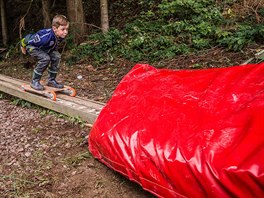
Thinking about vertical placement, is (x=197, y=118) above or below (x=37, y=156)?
above

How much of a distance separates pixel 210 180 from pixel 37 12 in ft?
40.9

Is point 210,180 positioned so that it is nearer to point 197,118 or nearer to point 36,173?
point 197,118

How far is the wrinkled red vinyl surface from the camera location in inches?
80.7

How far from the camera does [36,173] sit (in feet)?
11.0

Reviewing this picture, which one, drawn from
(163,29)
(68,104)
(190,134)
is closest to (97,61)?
(163,29)

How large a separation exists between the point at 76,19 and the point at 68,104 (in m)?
4.80

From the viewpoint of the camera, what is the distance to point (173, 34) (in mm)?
8039

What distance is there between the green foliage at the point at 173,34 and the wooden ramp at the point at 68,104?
8.43ft

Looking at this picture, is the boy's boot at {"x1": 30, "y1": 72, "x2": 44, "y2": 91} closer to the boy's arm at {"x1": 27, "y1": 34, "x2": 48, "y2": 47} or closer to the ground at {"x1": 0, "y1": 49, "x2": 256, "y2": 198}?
the ground at {"x1": 0, "y1": 49, "x2": 256, "y2": 198}

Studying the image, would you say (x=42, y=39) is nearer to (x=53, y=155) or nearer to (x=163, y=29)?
(x=53, y=155)

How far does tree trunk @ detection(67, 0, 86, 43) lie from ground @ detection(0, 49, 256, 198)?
305cm

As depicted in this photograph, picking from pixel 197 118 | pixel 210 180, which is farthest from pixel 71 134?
pixel 210 180

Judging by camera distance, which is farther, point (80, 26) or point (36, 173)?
point (80, 26)

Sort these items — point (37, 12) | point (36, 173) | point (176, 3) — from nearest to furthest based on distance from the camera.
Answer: point (36, 173) → point (176, 3) → point (37, 12)
